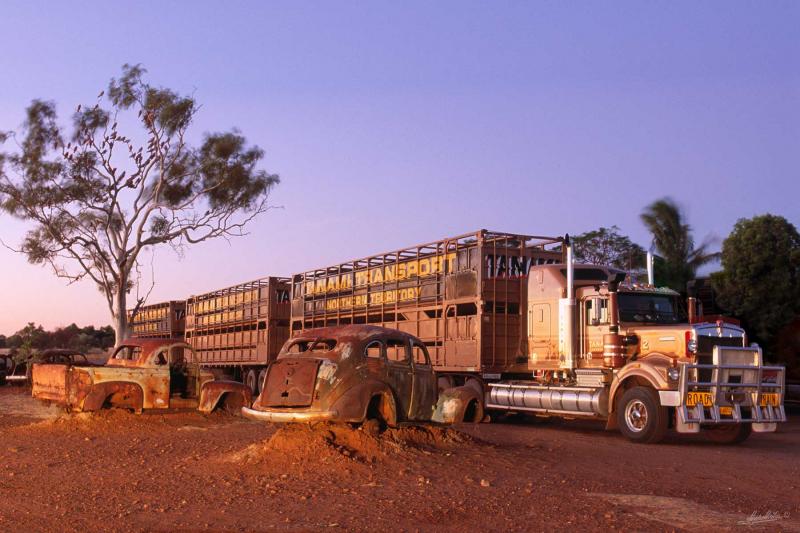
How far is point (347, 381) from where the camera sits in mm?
10766

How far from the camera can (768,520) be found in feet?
25.0

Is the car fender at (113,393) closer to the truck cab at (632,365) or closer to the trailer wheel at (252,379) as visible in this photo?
the truck cab at (632,365)

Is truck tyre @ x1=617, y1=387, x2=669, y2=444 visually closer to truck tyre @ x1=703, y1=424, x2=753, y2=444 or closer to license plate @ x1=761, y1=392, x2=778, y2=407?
truck tyre @ x1=703, y1=424, x2=753, y2=444

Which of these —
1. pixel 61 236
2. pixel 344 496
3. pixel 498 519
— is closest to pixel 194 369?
pixel 344 496

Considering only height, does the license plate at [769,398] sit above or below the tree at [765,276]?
below

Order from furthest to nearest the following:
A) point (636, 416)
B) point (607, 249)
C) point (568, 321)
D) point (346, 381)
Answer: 1. point (607, 249)
2. point (568, 321)
3. point (636, 416)
4. point (346, 381)

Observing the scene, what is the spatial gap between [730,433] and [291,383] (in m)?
8.49

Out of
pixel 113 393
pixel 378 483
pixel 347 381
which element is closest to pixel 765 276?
pixel 347 381

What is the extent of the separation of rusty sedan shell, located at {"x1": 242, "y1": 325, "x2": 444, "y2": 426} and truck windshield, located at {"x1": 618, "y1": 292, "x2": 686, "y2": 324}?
5.13 m

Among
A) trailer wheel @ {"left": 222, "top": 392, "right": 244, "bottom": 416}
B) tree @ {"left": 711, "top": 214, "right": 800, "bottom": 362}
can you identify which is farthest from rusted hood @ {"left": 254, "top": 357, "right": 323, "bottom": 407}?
tree @ {"left": 711, "top": 214, "right": 800, "bottom": 362}

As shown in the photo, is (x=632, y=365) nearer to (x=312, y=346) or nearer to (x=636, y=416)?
(x=636, y=416)

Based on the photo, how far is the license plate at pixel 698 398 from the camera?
1361cm

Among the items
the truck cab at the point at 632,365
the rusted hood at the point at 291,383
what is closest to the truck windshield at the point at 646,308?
the truck cab at the point at 632,365

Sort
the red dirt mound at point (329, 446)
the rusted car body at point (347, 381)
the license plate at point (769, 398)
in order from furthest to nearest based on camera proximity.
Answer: the license plate at point (769, 398) < the rusted car body at point (347, 381) < the red dirt mound at point (329, 446)
